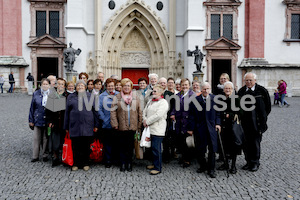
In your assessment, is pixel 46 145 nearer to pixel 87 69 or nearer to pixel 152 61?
pixel 87 69

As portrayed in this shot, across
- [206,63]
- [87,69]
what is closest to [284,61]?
[206,63]

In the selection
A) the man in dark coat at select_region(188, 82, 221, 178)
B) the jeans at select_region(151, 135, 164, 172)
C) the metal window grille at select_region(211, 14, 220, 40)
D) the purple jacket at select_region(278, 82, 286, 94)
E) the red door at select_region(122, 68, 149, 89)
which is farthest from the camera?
the red door at select_region(122, 68, 149, 89)

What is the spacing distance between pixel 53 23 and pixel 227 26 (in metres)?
13.6

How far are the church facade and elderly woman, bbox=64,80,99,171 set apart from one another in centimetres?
1531

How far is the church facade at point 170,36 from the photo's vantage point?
21.1 meters

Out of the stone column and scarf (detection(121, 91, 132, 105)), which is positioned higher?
the stone column

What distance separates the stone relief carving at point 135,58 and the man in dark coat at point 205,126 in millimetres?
17428

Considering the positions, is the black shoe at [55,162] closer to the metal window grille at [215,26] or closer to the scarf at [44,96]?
the scarf at [44,96]

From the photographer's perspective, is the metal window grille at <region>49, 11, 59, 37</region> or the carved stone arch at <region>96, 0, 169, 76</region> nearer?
the carved stone arch at <region>96, 0, 169, 76</region>

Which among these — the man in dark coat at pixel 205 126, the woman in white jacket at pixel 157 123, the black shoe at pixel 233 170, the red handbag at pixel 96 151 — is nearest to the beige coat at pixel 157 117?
the woman in white jacket at pixel 157 123

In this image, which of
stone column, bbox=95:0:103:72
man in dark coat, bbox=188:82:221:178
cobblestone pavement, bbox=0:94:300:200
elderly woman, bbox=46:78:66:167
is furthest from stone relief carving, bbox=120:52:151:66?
man in dark coat, bbox=188:82:221:178

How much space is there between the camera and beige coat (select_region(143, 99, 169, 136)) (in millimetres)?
5473

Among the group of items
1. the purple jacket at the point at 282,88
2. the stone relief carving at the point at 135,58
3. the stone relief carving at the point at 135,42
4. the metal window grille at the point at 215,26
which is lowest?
the purple jacket at the point at 282,88

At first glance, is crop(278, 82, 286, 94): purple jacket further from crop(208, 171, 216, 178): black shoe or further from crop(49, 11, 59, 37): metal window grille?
crop(49, 11, 59, 37): metal window grille
